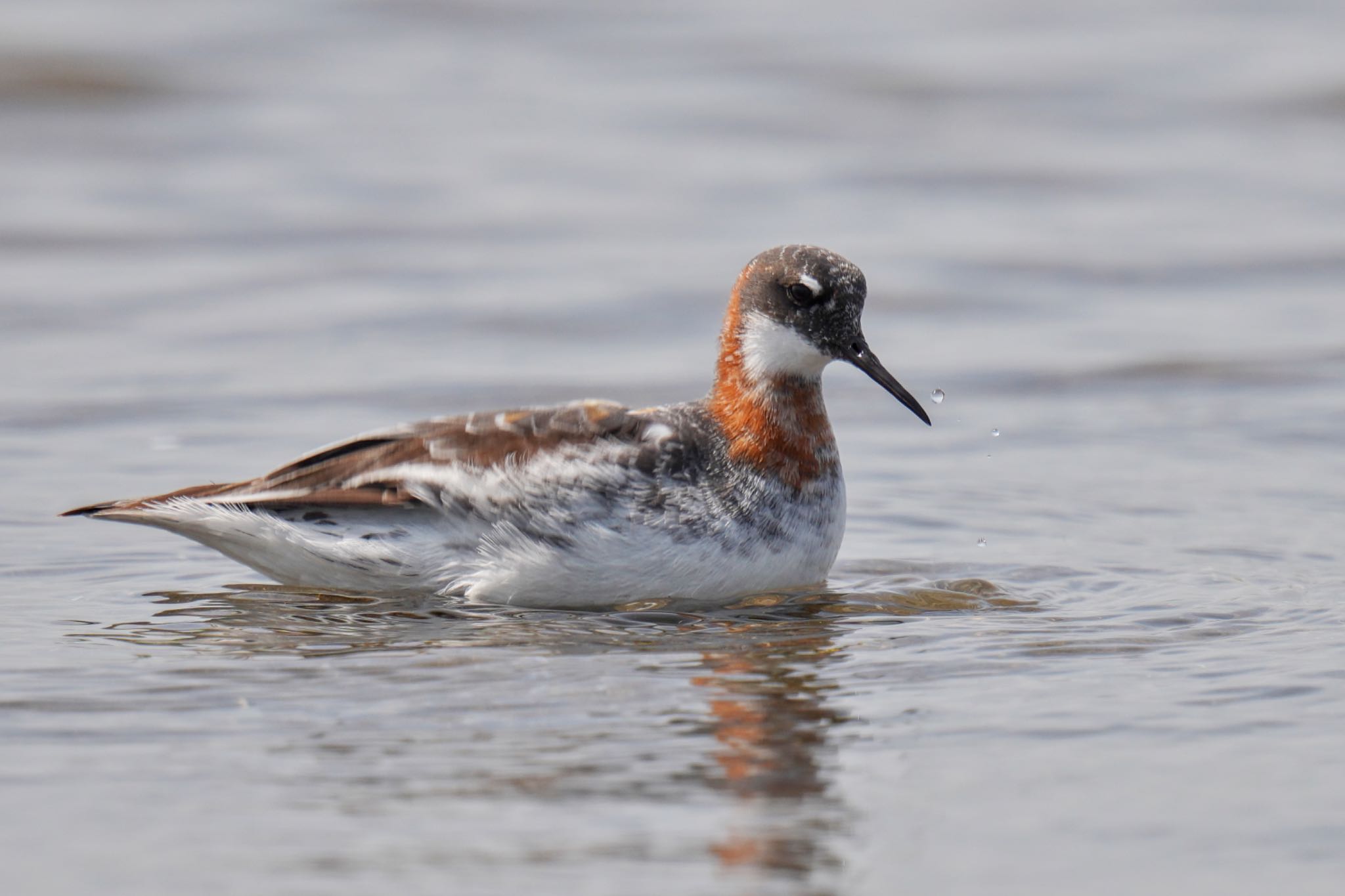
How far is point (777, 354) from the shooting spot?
27.9 ft

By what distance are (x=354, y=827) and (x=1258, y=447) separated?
7.08 meters

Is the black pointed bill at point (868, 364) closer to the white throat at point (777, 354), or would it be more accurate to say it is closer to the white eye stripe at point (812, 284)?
the white throat at point (777, 354)

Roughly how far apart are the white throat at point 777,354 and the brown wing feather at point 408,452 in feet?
2.10

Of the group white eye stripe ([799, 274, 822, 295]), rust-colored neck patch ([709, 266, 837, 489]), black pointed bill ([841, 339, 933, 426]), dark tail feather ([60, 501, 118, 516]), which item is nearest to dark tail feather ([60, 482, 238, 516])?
dark tail feather ([60, 501, 118, 516])

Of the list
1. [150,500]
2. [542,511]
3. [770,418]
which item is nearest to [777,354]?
[770,418]

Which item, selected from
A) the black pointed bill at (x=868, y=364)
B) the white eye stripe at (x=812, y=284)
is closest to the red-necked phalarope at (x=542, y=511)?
the white eye stripe at (x=812, y=284)

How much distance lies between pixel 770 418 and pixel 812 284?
1.94 feet

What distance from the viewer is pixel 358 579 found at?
8.06 metres

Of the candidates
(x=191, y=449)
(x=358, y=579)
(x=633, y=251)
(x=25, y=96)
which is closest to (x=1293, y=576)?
(x=358, y=579)

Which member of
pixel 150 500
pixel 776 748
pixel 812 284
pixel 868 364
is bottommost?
pixel 776 748

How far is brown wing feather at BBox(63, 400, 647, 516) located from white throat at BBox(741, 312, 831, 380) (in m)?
0.64

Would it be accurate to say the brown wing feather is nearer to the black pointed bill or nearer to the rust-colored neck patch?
the rust-colored neck patch

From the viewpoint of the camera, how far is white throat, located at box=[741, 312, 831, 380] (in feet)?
27.8

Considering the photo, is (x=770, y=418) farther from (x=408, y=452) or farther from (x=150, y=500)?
(x=150, y=500)
